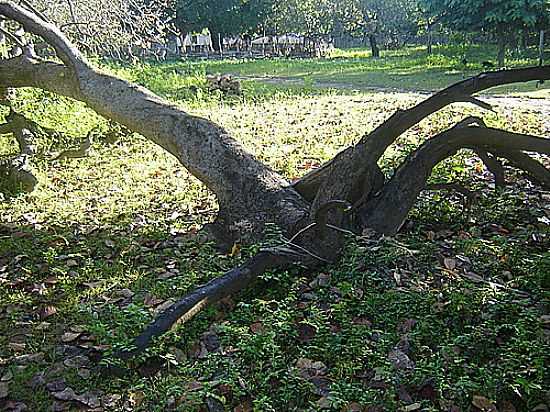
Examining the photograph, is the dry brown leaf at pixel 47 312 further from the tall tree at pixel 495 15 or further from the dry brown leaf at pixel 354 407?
the tall tree at pixel 495 15

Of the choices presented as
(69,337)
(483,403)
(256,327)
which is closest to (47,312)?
(69,337)

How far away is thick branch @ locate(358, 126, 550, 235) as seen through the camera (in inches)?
170

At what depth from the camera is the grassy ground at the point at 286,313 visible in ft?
9.27

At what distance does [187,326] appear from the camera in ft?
11.5

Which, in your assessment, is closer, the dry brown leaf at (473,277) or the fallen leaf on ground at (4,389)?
the fallen leaf on ground at (4,389)

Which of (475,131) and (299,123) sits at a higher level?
(475,131)

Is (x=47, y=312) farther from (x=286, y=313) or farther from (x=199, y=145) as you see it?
(x=199, y=145)

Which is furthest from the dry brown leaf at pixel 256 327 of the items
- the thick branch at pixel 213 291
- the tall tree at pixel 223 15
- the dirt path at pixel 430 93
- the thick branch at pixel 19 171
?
the tall tree at pixel 223 15

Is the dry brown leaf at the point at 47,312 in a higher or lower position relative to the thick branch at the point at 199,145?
lower

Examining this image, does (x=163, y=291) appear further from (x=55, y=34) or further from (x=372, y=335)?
(x=55, y=34)

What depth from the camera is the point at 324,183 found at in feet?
14.4

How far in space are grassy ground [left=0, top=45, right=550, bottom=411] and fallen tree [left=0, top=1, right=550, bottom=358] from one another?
16 cm

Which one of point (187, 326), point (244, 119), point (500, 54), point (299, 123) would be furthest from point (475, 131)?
point (500, 54)

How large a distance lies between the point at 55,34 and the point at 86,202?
1904 mm
